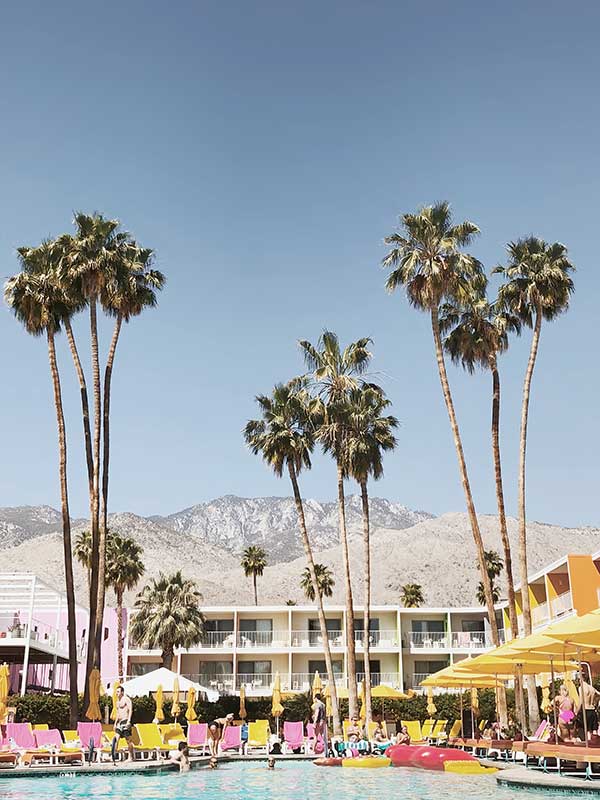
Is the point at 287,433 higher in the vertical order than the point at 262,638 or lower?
higher

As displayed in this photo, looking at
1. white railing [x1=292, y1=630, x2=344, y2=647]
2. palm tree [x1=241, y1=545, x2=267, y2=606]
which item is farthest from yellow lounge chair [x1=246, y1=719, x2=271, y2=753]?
palm tree [x1=241, y1=545, x2=267, y2=606]

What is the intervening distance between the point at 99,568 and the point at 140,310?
9889mm

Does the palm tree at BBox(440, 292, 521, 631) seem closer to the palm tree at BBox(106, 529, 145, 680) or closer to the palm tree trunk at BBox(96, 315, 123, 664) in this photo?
the palm tree trunk at BBox(96, 315, 123, 664)

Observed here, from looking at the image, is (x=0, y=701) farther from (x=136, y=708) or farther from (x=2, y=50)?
(x=2, y=50)

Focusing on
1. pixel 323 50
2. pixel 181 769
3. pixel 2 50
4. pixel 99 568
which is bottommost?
pixel 181 769

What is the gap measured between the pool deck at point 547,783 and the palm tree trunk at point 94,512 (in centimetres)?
1554

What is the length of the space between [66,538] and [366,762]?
12.4 m

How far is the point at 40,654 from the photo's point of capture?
40469 mm

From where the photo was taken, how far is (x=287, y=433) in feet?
124

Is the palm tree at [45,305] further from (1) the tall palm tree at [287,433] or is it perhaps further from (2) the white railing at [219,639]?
(2) the white railing at [219,639]

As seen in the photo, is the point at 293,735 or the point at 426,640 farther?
the point at 426,640

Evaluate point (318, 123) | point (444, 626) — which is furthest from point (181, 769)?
point (444, 626)

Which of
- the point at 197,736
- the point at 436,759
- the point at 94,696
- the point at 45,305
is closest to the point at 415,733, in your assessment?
the point at 197,736

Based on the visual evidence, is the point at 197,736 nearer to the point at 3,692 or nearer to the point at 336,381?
the point at 3,692
